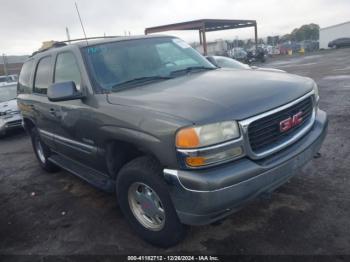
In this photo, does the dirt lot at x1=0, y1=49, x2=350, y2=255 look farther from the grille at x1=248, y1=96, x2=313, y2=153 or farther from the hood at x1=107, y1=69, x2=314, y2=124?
the hood at x1=107, y1=69, x2=314, y2=124

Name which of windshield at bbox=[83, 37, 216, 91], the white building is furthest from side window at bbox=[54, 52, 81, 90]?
the white building

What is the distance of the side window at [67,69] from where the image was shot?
12.5ft

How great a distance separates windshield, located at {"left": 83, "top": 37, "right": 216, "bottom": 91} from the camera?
11.8 feet

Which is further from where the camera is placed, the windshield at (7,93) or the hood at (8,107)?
the windshield at (7,93)

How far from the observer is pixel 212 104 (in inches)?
105

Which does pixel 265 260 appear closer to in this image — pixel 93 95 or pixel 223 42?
pixel 93 95

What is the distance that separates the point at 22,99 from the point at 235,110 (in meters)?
4.38

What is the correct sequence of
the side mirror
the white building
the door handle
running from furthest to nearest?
the white building < the door handle < the side mirror

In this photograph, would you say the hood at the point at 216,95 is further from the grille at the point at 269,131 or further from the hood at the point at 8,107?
the hood at the point at 8,107

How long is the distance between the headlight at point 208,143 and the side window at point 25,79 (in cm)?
379

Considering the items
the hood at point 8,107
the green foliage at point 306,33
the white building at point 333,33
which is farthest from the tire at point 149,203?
the green foliage at point 306,33

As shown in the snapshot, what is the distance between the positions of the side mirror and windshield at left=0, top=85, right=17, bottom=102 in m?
7.73

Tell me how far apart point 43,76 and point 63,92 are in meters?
1.67

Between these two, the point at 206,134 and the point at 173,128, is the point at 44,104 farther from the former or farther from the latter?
the point at 206,134
